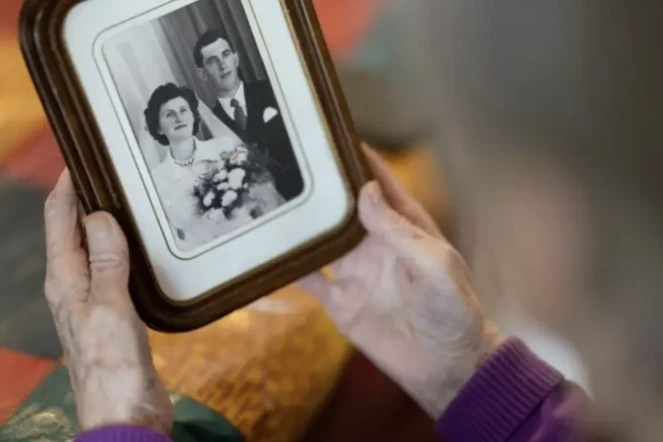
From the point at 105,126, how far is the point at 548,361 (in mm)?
337

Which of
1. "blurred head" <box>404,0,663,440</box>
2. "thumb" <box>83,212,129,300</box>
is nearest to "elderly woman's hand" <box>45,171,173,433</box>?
"thumb" <box>83,212,129,300</box>

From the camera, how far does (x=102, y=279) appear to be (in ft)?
1.27

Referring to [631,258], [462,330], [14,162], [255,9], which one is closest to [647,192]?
[631,258]

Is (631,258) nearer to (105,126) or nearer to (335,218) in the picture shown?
(335,218)

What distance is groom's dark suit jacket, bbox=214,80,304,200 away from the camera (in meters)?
0.42

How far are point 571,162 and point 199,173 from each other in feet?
0.90

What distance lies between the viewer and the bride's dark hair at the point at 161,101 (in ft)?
1.31

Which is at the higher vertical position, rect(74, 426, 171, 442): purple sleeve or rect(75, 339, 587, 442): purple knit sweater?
rect(74, 426, 171, 442): purple sleeve

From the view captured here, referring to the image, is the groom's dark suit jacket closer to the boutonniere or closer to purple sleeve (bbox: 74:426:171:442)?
the boutonniere

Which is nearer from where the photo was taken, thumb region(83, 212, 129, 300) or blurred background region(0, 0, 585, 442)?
thumb region(83, 212, 129, 300)

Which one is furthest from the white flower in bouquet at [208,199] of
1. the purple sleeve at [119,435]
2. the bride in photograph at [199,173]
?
the purple sleeve at [119,435]

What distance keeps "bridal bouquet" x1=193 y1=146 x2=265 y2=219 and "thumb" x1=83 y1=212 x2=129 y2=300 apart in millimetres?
55

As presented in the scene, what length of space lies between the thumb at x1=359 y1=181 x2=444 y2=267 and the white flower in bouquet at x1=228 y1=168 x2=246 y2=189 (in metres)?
0.07

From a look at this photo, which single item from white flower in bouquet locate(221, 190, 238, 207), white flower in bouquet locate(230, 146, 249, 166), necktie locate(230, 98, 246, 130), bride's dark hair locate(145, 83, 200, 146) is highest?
bride's dark hair locate(145, 83, 200, 146)
